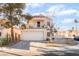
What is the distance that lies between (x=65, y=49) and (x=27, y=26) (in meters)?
0.67

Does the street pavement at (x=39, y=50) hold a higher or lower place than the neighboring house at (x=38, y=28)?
lower

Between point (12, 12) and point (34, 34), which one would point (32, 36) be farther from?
point (12, 12)

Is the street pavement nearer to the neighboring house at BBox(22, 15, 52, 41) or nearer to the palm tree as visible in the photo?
the neighboring house at BBox(22, 15, 52, 41)

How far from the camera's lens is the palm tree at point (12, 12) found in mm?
4441

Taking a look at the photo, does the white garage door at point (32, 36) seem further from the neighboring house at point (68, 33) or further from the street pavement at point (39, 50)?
the neighboring house at point (68, 33)

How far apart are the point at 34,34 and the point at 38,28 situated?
118 millimetres

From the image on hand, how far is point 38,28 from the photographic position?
4.51 metres

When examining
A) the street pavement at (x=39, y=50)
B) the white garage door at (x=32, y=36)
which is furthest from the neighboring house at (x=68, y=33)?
the white garage door at (x=32, y=36)

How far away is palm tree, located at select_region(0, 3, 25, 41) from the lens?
4.44m

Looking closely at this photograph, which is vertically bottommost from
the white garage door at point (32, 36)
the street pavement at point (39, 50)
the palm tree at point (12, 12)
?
the street pavement at point (39, 50)

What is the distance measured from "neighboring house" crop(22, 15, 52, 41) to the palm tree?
0.62ft

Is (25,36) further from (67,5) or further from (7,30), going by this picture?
(67,5)

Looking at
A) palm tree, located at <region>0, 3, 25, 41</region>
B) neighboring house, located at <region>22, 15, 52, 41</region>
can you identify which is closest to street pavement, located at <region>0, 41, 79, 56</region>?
neighboring house, located at <region>22, 15, 52, 41</region>

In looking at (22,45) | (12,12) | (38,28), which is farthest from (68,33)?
(12,12)
